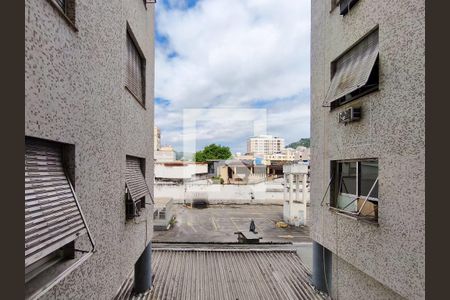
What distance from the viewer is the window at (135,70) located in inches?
207

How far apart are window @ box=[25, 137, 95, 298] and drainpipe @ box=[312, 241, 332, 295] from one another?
21.1 ft

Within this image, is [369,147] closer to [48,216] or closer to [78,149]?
[78,149]

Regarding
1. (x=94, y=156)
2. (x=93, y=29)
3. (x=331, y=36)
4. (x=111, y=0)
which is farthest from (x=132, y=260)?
(x=331, y=36)

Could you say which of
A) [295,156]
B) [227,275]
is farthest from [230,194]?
[295,156]

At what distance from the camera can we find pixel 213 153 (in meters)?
67.4

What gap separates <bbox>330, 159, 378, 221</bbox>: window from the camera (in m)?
4.60

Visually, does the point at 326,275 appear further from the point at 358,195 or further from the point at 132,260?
the point at 132,260

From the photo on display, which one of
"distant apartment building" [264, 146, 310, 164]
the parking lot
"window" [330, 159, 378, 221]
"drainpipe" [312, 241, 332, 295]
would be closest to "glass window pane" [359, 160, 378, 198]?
"window" [330, 159, 378, 221]

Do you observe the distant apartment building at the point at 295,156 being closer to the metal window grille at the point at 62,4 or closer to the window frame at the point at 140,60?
the window frame at the point at 140,60

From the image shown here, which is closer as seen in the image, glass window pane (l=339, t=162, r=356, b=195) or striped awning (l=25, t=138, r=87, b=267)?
striped awning (l=25, t=138, r=87, b=267)

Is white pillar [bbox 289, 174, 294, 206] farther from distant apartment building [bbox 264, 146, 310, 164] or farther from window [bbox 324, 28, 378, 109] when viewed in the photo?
distant apartment building [bbox 264, 146, 310, 164]

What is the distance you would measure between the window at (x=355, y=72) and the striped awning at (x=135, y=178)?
4723 millimetres

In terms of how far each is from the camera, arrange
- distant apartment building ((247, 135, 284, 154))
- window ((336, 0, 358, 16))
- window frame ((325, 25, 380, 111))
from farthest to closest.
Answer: distant apartment building ((247, 135, 284, 154)) < window ((336, 0, 358, 16)) < window frame ((325, 25, 380, 111))

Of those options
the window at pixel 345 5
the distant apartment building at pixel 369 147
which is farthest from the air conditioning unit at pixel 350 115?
the window at pixel 345 5
